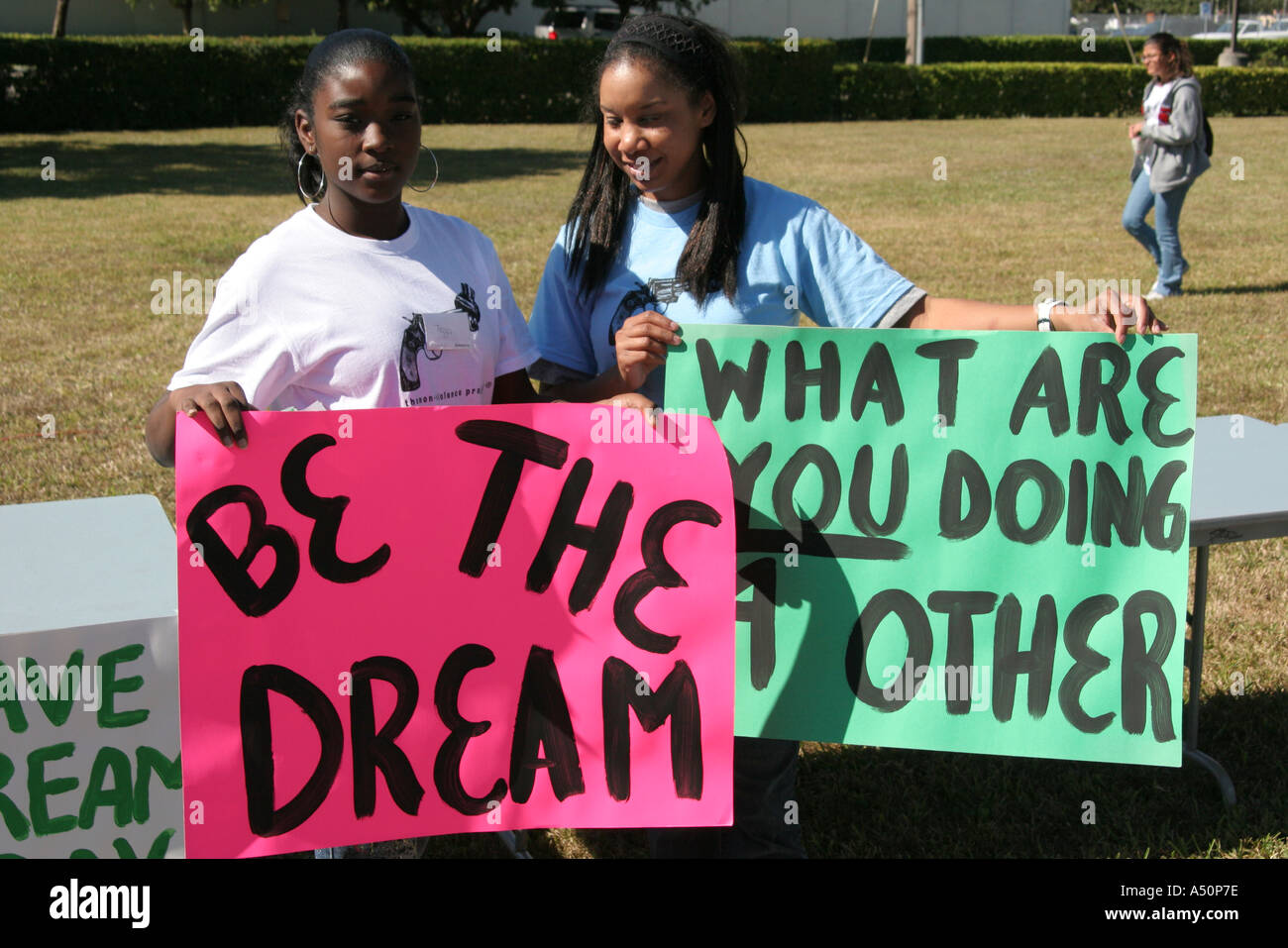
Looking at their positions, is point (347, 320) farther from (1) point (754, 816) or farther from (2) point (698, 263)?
(1) point (754, 816)

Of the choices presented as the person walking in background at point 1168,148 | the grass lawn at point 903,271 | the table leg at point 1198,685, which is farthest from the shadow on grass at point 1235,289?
the table leg at point 1198,685

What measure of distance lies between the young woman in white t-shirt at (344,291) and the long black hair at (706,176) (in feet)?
1.09

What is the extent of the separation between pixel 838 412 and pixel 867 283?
0.97 feet

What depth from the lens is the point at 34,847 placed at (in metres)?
2.32

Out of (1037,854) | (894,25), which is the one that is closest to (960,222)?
(1037,854)

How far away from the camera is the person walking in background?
9.33 meters

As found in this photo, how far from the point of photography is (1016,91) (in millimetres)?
27844

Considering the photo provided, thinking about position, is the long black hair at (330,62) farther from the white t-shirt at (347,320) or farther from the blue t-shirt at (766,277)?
the blue t-shirt at (766,277)

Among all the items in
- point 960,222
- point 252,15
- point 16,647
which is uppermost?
point 252,15

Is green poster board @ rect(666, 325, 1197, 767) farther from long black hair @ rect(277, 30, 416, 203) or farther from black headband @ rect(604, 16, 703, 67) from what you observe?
long black hair @ rect(277, 30, 416, 203)

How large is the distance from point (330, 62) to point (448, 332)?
496 millimetres

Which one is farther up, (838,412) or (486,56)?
(486,56)

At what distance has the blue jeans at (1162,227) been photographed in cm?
945
